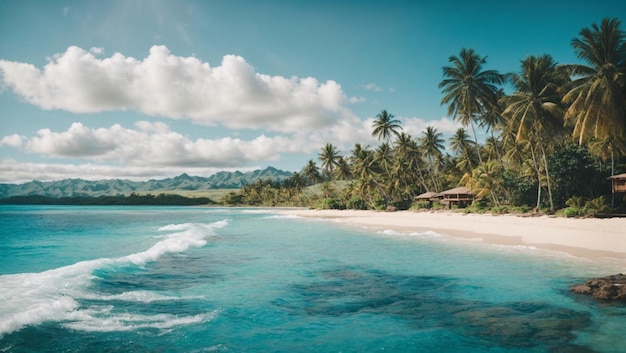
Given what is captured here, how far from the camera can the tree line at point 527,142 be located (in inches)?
761

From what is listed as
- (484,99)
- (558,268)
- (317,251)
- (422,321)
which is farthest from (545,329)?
(484,99)

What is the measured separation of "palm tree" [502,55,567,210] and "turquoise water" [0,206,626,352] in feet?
55.4

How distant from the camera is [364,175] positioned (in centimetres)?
5566

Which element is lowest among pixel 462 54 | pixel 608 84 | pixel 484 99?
pixel 608 84

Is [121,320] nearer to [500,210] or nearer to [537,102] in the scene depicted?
[537,102]

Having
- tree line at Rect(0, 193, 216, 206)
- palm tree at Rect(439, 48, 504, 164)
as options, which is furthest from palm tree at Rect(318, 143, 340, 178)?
tree line at Rect(0, 193, 216, 206)

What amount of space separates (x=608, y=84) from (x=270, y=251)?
18.9 meters

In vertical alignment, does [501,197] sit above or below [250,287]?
above

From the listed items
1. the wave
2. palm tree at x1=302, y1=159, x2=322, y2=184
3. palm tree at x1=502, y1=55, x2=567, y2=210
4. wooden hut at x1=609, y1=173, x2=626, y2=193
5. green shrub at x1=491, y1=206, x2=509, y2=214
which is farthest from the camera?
palm tree at x1=302, y1=159, x2=322, y2=184

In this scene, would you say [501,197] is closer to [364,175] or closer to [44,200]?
[364,175]

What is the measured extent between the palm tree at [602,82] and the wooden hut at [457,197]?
20.6m

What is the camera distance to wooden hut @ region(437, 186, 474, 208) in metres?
41.5

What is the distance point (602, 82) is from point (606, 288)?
47.0 feet

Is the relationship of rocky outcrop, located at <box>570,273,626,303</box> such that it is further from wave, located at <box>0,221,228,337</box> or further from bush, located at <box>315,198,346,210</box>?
bush, located at <box>315,198,346,210</box>
